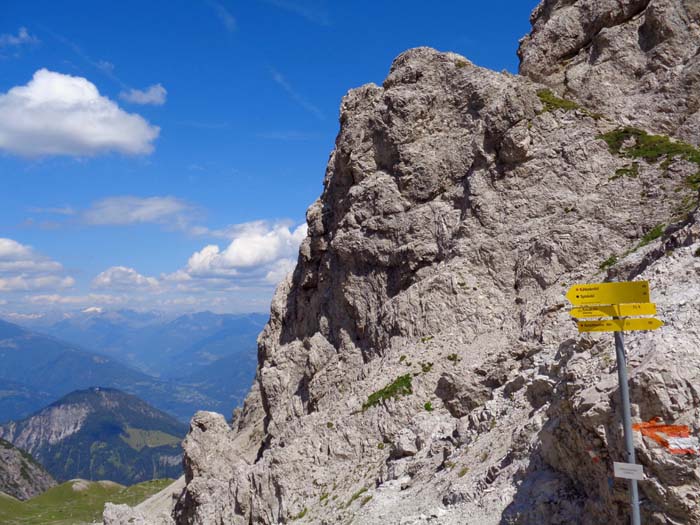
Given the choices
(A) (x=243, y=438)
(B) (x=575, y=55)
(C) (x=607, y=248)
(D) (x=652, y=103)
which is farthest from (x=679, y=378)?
(A) (x=243, y=438)

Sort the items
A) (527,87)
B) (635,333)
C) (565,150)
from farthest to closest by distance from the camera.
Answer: (527,87) < (565,150) < (635,333)

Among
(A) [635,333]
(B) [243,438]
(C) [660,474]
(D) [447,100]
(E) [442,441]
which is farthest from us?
(B) [243,438]

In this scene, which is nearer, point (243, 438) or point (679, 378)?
point (679, 378)

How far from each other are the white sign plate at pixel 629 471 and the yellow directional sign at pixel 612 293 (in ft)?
11.7

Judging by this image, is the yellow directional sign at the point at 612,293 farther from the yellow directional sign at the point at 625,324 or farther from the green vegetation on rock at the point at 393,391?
the green vegetation on rock at the point at 393,391

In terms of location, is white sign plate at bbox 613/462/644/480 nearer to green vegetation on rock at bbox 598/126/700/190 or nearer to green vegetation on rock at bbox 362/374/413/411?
green vegetation on rock at bbox 362/374/413/411

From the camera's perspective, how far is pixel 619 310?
1292cm

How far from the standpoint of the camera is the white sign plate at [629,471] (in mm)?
12406

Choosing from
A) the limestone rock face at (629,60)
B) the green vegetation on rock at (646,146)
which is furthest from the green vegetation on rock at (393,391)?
the limestone rock face at (629,60)

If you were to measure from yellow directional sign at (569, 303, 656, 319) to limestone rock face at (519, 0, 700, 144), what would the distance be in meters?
33.8

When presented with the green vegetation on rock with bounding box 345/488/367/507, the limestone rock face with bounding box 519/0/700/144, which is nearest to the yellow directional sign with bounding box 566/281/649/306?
the green vegetation on rock with bounding box 345/488/367/507

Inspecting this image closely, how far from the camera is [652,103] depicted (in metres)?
44.0

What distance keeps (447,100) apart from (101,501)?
20116cm

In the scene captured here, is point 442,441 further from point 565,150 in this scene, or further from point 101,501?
point 101,501
